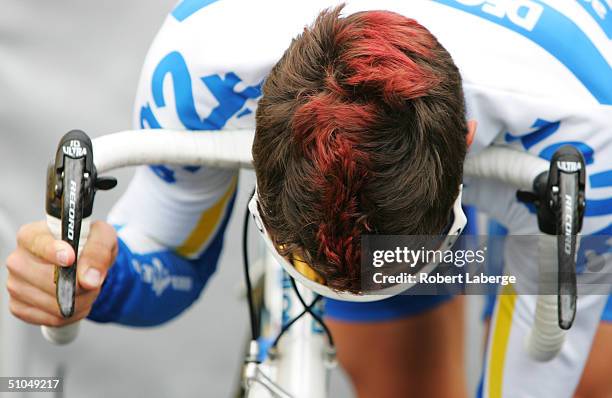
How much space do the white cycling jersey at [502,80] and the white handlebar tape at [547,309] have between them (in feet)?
0.19

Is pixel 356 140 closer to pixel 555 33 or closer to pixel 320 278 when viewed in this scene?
pixel 320 278

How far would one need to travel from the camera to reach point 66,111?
1304mm

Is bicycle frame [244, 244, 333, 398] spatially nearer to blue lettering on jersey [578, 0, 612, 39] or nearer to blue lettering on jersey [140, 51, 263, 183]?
blue lettering on jersey [140, 51, 263, 183]

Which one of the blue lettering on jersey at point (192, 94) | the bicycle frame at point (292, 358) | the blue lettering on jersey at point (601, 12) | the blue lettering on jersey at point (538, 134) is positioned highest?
the blue lettering on jersey at point (601, 12)

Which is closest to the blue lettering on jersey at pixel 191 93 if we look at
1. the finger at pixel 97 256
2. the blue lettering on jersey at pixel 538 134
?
the finger at pixel 97 256

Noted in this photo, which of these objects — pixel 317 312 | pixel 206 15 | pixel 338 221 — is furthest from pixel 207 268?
pixel 338 221

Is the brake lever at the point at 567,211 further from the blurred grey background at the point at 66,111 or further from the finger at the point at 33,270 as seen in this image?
the blurred grey background at the point at 66,111

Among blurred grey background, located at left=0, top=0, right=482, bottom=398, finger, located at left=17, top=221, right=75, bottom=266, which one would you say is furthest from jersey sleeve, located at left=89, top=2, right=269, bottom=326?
blurred grey background, located at left=0, top=0, right=482, bottom=398

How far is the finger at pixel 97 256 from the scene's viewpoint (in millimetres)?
810

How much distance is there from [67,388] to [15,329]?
22 cm

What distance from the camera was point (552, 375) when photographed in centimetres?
87

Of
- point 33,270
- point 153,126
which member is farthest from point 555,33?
point 33,270

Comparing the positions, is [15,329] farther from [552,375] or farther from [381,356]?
[552,375]

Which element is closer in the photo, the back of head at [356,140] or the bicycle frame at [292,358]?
the back of head at [356,140]
